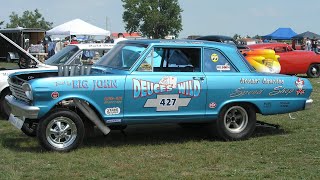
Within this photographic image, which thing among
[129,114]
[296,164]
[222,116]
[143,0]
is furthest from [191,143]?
[143,0]

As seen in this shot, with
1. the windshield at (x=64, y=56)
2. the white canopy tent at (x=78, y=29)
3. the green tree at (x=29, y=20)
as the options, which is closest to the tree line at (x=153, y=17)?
the green tree at (x=29, y=20)

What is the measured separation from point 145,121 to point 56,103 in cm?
131

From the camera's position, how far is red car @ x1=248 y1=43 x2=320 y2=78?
732 inches

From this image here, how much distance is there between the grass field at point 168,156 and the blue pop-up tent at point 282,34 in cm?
3844

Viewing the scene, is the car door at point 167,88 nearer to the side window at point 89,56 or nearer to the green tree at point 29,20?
the side window at point 89,56

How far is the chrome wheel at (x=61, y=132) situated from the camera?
21.1ft

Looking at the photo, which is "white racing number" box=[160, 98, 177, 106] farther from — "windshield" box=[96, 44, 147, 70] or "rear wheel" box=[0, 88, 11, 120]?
"rear wheel" box=[0, 88, 11, 120]

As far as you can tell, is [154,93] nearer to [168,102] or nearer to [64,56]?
[168,102]

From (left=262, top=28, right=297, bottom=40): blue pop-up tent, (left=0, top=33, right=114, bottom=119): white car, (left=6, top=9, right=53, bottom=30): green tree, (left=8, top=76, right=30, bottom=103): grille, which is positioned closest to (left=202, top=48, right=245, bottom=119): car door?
(left=8, top=76, right=30, bottom=103): grille

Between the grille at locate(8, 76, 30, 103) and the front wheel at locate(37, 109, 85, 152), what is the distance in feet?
1.38

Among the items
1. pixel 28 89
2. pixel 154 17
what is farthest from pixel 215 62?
pixel 154 17

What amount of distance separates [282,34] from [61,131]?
137 ft

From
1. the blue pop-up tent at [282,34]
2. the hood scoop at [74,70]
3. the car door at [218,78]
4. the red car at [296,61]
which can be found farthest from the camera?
the blue pop-up tent at [282,34]

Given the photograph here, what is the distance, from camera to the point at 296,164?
19.9ft
